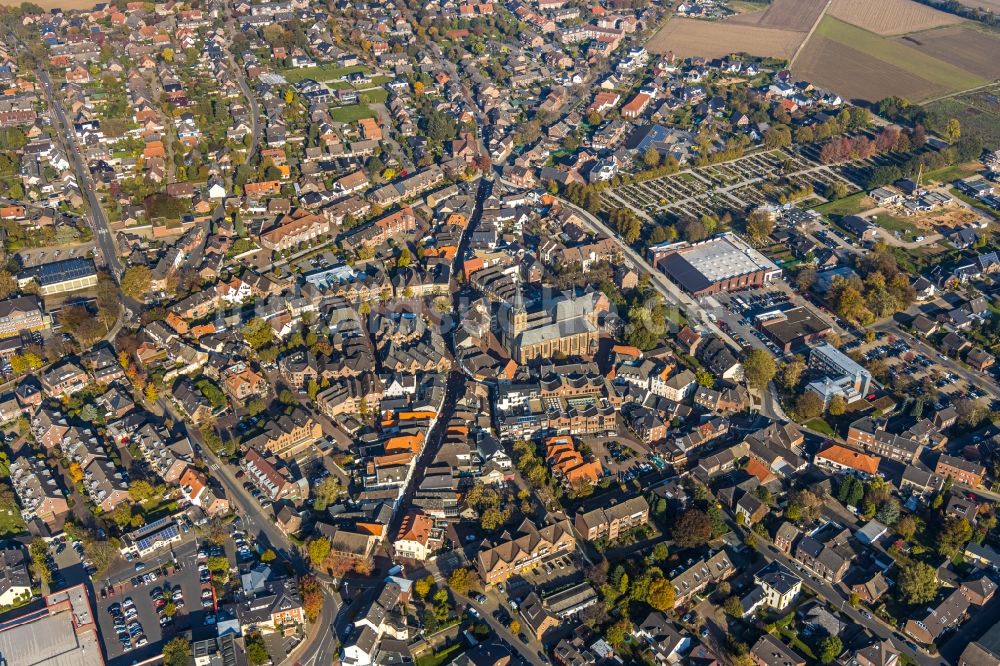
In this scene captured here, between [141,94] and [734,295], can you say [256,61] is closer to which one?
[141,94]

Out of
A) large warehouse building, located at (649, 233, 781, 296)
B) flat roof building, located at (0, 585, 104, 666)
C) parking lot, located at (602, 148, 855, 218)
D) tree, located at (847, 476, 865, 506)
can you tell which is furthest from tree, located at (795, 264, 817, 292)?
flat roof building, located at (0, 585, 104, 666)

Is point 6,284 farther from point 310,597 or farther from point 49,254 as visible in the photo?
point 310,597

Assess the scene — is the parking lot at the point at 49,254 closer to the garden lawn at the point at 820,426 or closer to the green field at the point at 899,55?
the garden lawn at the point at 820,426

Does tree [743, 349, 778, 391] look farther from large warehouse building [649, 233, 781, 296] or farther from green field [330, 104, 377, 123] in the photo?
green field [330, 104, 377, 123]

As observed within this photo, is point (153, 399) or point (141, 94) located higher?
point (141, 94)

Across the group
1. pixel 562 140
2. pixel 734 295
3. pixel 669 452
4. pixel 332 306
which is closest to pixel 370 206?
pixel 332 306

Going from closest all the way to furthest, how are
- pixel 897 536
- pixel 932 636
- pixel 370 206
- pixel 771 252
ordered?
Result: pixel 932 636, pixel 897 536, pixel 771 252, pixel 370 206

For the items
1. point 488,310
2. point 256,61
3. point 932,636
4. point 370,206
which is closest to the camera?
point 932,636
